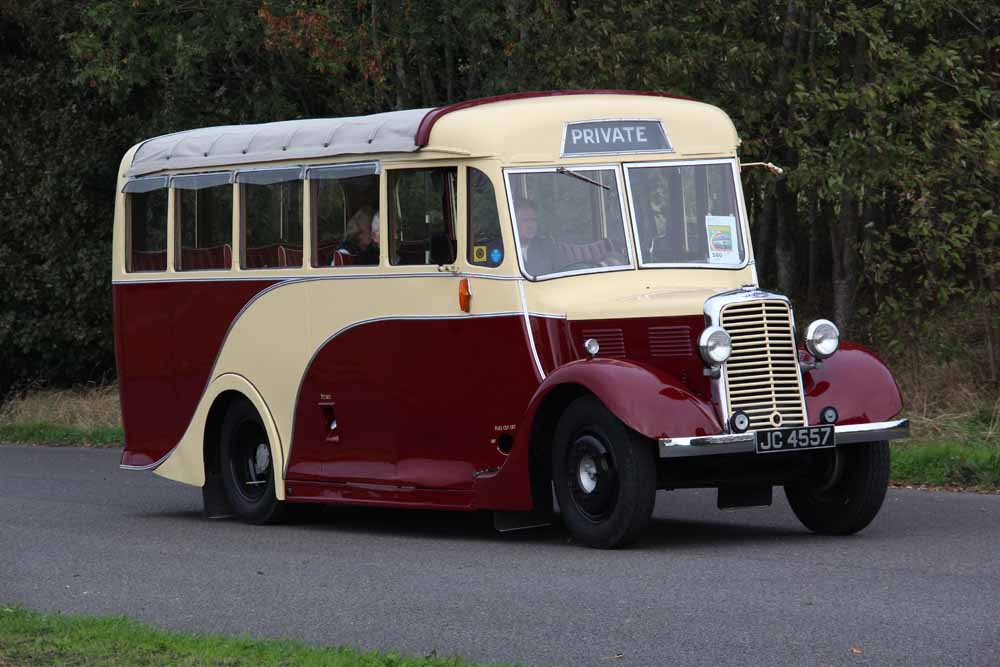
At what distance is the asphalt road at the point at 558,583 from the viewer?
823cm

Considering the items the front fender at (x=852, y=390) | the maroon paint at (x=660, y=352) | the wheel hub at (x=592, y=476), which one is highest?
the maroon paint at (x=660, y=352)

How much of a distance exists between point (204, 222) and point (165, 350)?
1186 mm

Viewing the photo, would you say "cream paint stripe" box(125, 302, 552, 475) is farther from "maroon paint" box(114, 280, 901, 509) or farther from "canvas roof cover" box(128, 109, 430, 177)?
"canvas roof cover" box(128, 109, 430, 177)

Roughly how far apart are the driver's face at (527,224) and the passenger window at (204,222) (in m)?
3.24

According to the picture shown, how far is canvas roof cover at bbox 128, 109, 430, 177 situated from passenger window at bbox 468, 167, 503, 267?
22.6 inches

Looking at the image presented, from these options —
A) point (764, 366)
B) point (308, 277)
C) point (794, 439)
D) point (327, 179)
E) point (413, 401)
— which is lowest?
point (794, 439)

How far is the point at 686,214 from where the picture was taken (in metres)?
12.4

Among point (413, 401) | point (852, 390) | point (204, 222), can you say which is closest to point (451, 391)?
point (413, 401)

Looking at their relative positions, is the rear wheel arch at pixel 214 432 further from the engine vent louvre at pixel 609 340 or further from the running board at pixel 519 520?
the engine vent louvre at pixel 609 340

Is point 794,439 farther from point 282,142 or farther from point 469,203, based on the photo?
point 282,142

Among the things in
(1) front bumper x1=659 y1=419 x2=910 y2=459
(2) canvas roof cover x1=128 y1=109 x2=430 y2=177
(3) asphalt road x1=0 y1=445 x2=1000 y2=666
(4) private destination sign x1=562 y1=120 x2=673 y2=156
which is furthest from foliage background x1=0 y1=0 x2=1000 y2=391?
(1) front bumper x1=659 y1=419 x2=910 y2=459

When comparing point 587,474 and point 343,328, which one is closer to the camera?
point 587,474

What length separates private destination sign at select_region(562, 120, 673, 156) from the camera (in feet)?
39.9

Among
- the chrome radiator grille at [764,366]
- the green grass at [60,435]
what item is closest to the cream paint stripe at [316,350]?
the chrome radiator grille at [764,366]
